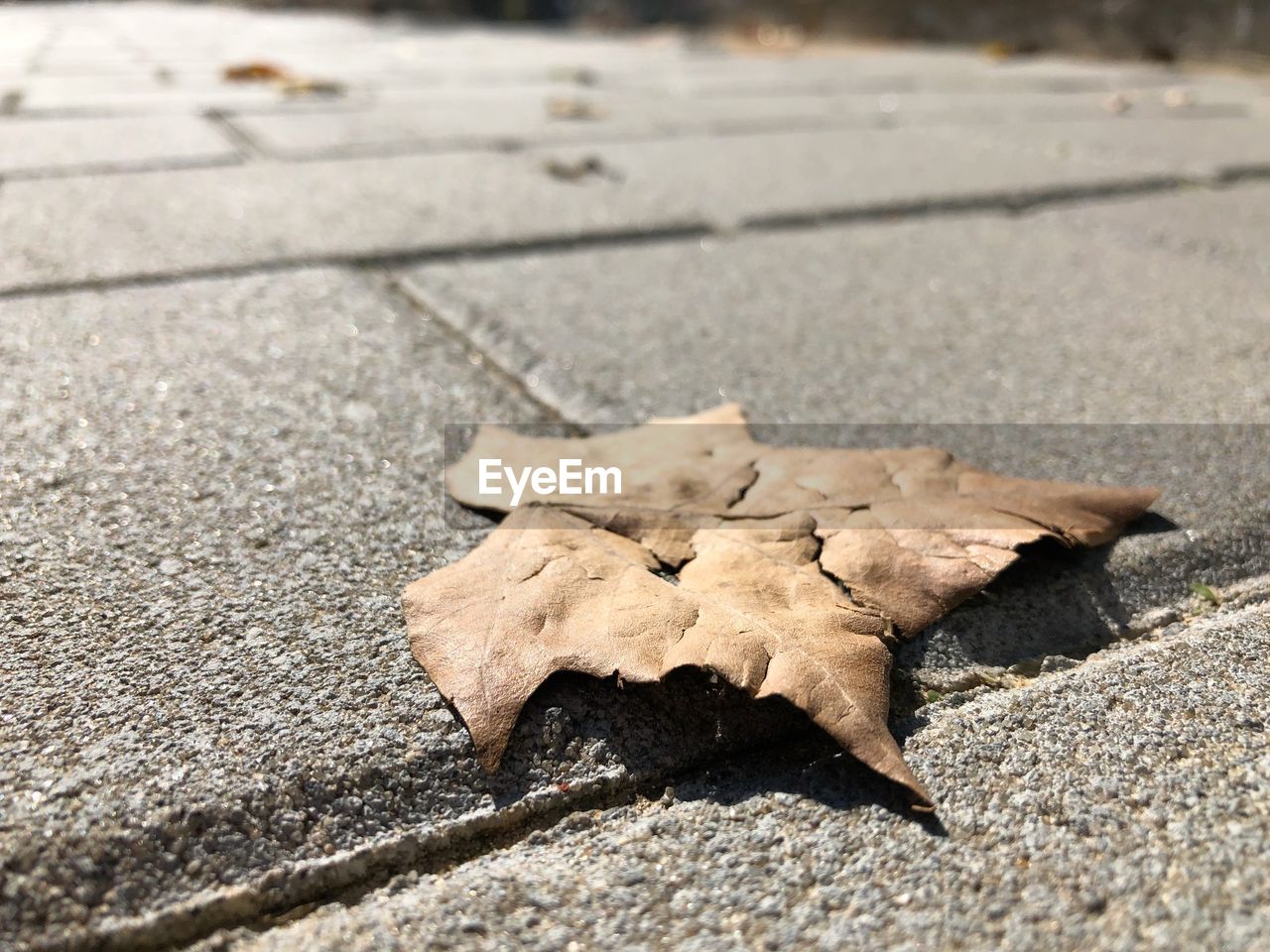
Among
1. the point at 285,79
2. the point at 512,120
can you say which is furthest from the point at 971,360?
the point at 285,79

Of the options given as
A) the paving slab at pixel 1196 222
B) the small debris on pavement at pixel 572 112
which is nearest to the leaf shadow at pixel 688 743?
the paving slab at pixel 1196 222

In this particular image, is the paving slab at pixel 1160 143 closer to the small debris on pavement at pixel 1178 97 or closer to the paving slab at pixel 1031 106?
the paving slab at pixel 1031 106

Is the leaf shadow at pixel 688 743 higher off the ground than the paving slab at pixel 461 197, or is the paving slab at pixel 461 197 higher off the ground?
the paving slab at pixel 461 197

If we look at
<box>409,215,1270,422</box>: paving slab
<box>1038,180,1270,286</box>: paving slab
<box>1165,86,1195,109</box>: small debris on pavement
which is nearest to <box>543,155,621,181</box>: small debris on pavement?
<box>409,215,1270,422</box>: paving slab

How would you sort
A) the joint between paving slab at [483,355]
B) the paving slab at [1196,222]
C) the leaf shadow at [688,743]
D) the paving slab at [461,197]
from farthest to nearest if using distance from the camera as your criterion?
the paving slab at [1196,222] → the paving slab at [461,197] → the joint between paving slab at [483,355] → the leaf shadow at [688,743]

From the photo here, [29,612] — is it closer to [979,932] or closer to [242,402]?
[242,402]

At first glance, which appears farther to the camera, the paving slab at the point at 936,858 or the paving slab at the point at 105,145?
the paving slab at the point at 105,145

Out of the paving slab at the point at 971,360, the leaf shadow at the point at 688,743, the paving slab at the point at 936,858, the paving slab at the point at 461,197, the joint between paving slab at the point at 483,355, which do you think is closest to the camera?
the paving slab at the point at 936,858
